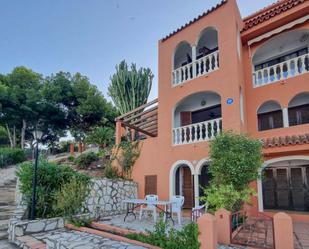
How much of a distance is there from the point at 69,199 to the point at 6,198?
5775 mm


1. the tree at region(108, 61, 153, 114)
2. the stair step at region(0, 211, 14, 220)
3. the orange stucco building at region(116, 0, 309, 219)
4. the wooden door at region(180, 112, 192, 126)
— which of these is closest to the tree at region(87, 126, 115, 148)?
the tree at region(108, 61, 153, 114)

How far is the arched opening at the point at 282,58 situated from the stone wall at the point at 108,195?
898 cm

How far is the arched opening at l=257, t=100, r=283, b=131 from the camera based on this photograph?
1183 cm

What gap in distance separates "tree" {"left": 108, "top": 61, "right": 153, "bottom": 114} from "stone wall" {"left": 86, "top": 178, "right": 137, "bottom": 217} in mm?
6390

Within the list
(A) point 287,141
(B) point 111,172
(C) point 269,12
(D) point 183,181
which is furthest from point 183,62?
(B) point 111,172

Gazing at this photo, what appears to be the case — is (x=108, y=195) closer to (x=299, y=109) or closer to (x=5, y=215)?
(x=5, y=215)

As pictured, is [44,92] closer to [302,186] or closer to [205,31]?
[205,31]

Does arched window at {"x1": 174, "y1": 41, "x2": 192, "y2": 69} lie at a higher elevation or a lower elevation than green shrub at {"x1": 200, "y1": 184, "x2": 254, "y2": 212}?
higher

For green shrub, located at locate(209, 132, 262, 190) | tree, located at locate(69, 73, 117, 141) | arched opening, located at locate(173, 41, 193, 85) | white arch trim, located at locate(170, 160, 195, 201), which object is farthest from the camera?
tree, located at locate(69, 73, 117, 141)

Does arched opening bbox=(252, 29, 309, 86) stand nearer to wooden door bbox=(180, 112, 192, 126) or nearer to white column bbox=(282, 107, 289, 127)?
white column bbox=(282, 107, 289, 127)

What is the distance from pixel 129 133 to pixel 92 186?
219 inches

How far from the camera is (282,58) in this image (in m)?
12.5

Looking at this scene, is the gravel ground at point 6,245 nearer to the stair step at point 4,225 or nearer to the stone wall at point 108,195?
the stair step at point 4,225

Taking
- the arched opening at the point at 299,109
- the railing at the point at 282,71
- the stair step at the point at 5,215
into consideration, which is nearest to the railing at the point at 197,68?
the railing at the point at 282,71
